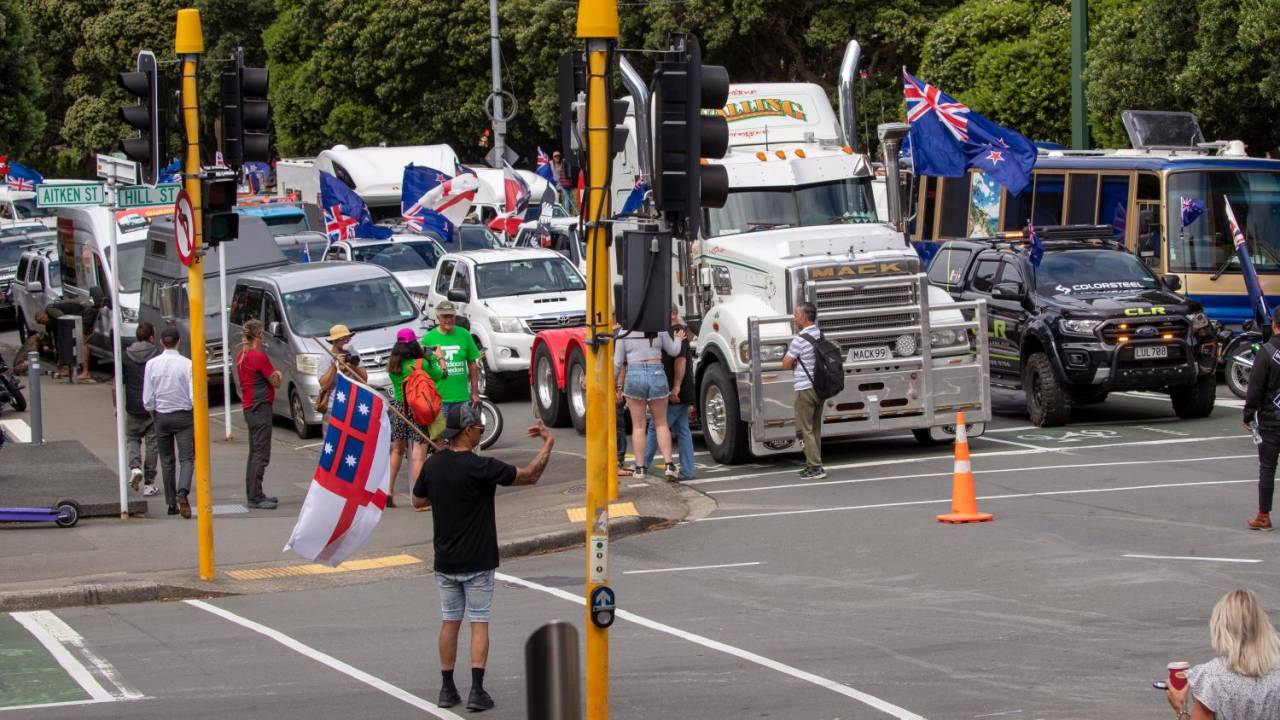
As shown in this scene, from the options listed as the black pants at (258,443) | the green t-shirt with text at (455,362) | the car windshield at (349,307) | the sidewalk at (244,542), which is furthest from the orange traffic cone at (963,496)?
the car windshield at (349,307)

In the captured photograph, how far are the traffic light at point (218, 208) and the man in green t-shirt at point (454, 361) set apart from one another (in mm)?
4189

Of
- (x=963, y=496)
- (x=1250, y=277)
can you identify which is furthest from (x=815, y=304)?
(x=1250, y=277)

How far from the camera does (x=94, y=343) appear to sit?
29250 millimetres

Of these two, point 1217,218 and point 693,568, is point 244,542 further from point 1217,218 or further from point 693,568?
point 1217,218

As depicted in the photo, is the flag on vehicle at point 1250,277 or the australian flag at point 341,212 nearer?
the flag on vehicle at point 1250,277

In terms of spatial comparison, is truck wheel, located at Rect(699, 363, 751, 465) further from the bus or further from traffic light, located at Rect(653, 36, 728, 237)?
traffic light, located at Rect(653, 36, 728, 237)

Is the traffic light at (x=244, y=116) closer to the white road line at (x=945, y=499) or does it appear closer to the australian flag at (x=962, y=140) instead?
the white road line at (x=945, y=499)

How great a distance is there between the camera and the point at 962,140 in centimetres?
2259

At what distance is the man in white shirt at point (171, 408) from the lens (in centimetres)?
1593

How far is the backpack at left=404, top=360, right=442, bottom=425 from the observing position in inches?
626

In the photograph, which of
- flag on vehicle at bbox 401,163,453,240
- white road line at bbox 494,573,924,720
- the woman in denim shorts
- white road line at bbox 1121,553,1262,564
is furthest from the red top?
flag on vehicle at bbox 401,163,453,240

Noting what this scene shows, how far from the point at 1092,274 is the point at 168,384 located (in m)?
11.1

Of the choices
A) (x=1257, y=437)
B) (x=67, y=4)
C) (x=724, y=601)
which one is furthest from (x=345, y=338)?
(x=67, y=4)

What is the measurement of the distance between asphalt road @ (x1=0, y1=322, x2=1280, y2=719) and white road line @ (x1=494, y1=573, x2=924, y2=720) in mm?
24
